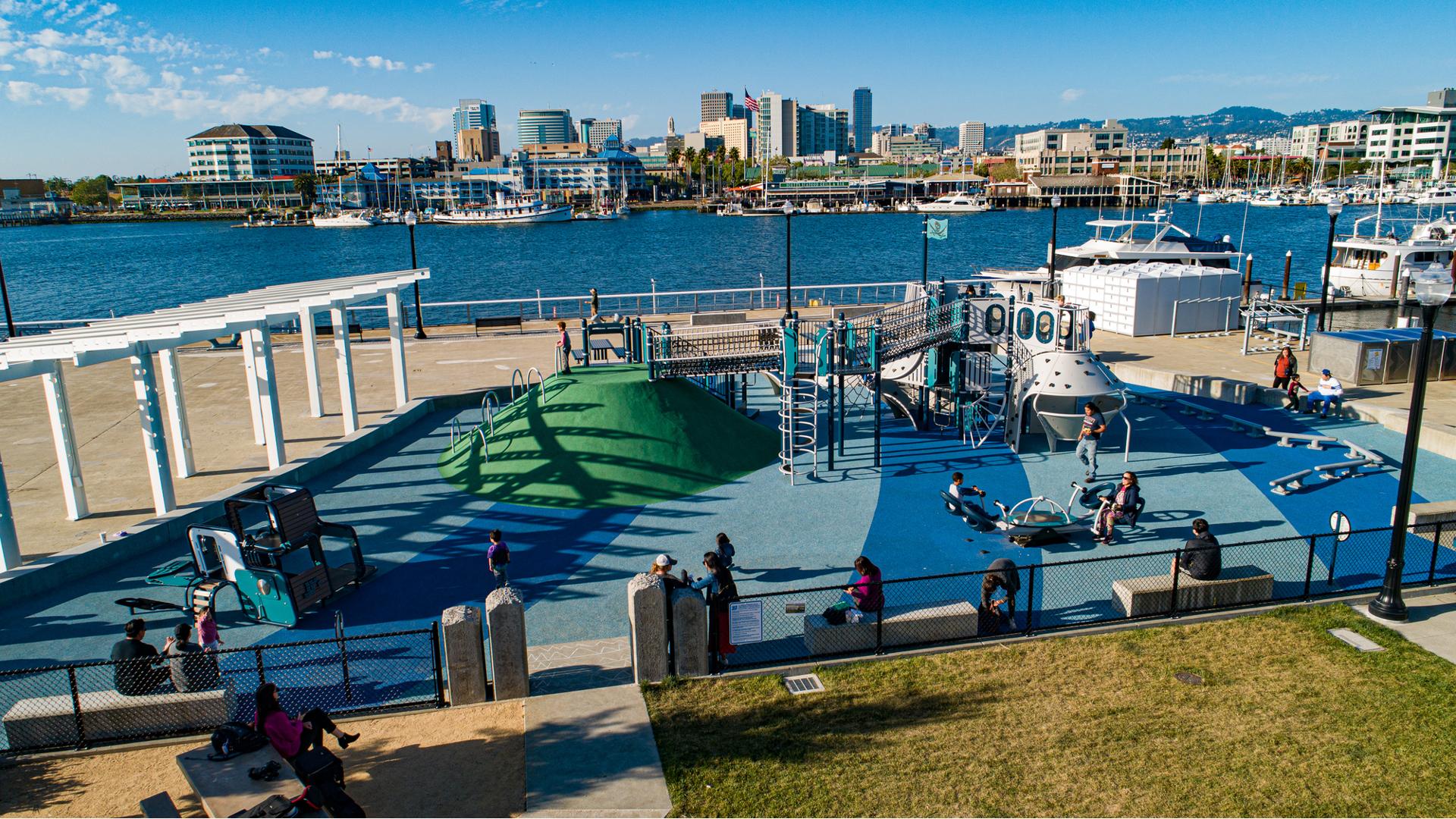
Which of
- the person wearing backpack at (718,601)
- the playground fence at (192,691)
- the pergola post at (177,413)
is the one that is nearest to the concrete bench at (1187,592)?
the person wearing backpack at (718,601)

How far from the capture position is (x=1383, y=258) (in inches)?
1827

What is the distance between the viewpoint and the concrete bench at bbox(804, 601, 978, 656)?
11.4 metres

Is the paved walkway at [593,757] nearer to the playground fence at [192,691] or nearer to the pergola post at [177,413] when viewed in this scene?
the playground fence at [192,691]

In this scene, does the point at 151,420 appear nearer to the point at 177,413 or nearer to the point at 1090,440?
the point at 177,413

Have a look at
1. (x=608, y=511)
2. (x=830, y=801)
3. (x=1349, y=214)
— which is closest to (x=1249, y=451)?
(x=608, y=511)

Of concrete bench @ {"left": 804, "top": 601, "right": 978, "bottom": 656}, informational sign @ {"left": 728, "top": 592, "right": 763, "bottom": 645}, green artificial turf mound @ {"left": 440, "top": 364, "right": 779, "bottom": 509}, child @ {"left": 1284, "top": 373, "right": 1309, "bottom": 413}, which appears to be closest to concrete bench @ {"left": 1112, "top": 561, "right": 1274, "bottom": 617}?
concrete bench @ {"left": 804, "top": 601, "right": 978, "bottom": 656}

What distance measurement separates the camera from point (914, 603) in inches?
507

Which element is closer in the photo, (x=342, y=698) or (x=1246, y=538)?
(x=342, y=698)

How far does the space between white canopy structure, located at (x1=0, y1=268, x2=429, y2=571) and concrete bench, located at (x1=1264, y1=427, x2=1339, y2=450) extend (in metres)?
21.5

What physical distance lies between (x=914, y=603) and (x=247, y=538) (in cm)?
981

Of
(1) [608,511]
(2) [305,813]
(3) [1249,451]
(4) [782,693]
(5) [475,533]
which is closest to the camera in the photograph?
(2) [305,813]

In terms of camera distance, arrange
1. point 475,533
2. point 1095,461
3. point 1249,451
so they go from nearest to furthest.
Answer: point 475,533
point 1095,461
point 1249,451

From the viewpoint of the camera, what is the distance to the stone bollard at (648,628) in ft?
34.5

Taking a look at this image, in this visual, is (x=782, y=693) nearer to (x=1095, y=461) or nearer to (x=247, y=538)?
(x=247, y=538)
